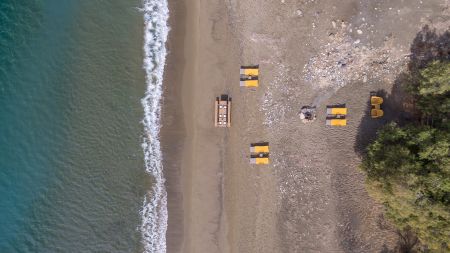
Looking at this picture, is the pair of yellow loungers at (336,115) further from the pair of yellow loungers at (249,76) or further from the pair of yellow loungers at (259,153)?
the pair of yellow loungers at (249,76)

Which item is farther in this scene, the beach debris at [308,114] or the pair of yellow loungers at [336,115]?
→ the beach debris at [308,114]

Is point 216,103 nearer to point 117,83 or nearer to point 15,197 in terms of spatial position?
point 117,83

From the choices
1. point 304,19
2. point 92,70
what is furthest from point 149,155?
point 304,19

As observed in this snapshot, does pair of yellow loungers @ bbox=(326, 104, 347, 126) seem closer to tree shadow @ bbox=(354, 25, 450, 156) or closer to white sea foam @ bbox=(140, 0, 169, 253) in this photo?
tree shadow @ bbox=(354, 25, 450, 156)

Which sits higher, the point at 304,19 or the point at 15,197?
the point at 304,19

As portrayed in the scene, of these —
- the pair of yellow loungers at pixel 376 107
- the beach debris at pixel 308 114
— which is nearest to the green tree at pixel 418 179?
the pair of yellow loungers at pixel 376 107

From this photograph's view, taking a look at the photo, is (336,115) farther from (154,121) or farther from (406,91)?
(154,121)

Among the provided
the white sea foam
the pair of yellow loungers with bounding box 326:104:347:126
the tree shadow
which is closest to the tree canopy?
the tree shadow

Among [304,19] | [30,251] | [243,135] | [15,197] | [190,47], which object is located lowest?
[30,251]
